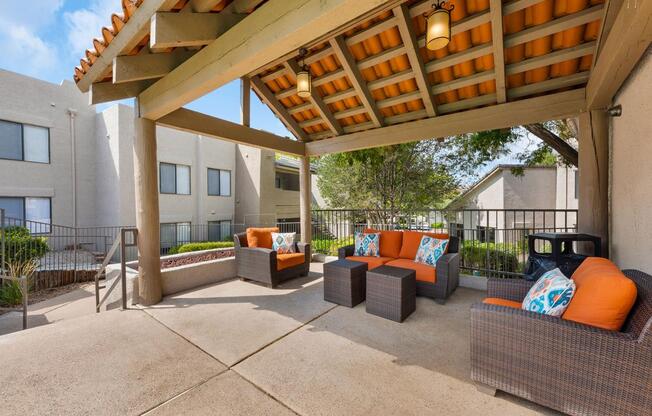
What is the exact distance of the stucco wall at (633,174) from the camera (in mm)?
2352

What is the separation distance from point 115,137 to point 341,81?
8.54 meters

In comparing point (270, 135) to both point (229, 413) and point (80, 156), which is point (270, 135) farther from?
point (80, 156)

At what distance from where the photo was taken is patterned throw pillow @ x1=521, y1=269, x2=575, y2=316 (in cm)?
191

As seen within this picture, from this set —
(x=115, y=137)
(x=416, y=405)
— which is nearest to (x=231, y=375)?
(x=416, y=405)

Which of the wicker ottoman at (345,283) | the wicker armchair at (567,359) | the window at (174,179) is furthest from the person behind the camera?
the window at (174,179)

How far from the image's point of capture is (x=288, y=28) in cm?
202

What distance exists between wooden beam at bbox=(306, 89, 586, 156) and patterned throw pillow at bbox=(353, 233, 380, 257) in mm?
1750

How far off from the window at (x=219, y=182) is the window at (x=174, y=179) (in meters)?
0.99

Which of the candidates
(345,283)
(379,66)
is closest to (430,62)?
(379,66)

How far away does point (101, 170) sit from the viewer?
9.39 m

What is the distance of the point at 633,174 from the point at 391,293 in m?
2.65

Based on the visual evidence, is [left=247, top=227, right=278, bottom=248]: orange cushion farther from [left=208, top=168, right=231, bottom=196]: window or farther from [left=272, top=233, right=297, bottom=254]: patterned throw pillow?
[left=208, top=168, right=231, bottom=196]: window

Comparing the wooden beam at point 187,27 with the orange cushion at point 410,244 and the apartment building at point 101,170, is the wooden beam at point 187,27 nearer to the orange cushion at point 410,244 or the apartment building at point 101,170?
the orange cushion at point 410,244

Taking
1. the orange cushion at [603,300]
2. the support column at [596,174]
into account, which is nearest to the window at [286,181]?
the support column at [596,174]
